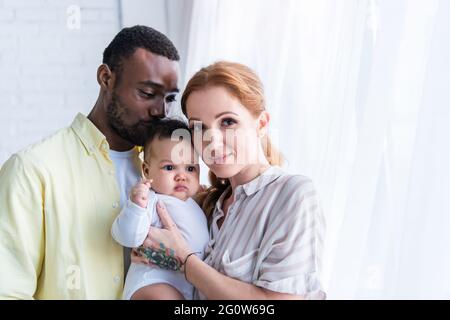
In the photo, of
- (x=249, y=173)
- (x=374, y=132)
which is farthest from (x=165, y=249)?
(x=374, y=132)

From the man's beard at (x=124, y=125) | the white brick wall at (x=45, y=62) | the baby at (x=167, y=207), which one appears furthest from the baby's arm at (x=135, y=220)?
the white brick wall at (x=45, y=62)

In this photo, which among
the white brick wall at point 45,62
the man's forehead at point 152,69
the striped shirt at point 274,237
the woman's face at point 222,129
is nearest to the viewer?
the striped shirt at point 274,237

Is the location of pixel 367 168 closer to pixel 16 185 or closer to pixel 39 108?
pixel 16 185

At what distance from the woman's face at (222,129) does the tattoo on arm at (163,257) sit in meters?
0.19

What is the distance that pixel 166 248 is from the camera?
1227 millimetres

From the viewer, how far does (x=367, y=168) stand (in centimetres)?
128

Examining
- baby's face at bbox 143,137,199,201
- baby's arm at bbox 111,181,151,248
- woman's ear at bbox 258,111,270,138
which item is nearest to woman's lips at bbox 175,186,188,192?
baby's face at bbox 143,137,199,201

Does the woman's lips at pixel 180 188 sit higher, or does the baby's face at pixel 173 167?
the baby's face at pixel 173 167

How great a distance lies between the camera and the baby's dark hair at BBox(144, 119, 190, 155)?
132cm

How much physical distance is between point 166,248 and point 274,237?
24 cm

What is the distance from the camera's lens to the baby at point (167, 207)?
4.02 ft

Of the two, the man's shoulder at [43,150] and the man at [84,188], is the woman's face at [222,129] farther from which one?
the man's shoulder at [43,150]

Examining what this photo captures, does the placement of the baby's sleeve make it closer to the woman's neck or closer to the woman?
the woman
